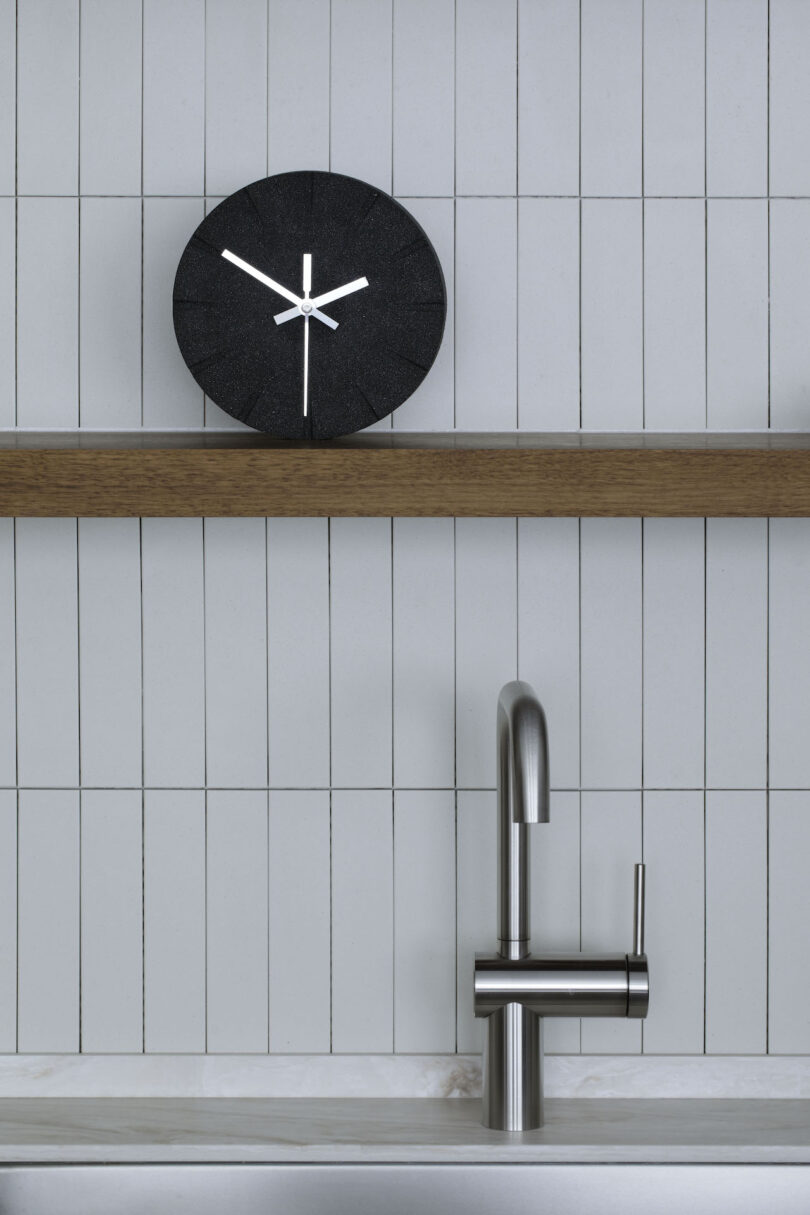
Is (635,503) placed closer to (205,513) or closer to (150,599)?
(205,513)

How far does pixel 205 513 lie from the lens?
1.02 m

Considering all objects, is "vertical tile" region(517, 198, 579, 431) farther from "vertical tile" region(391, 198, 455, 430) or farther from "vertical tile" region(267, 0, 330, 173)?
"vertical tile" region(267, 0, 330, 173)

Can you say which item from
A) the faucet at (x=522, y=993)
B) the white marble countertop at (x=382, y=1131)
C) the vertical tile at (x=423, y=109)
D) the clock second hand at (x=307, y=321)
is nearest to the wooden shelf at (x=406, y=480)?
the clock second hand at (x=307, y=321)

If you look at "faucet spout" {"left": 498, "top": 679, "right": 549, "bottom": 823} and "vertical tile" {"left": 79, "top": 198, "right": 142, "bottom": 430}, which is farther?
"vertical tile" {"left": 79, "top": 198, "right": 142, "bottom": 430}

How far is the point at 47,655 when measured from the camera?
3.86 ft

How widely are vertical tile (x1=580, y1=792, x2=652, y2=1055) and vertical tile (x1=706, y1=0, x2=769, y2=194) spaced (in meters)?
0.61

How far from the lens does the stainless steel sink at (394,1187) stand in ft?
3.48

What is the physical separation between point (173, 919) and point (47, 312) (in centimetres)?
61

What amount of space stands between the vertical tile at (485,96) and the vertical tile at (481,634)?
0.33 metres

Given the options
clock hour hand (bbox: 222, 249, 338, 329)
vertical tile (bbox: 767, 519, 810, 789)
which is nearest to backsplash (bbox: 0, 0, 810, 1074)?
vertical tile (bbox: 767, 519, 810, 789)

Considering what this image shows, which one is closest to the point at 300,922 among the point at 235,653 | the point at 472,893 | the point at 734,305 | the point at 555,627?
the point at 472,893

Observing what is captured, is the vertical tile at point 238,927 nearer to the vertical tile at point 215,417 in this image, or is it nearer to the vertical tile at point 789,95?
the vertical tile at point 215,417

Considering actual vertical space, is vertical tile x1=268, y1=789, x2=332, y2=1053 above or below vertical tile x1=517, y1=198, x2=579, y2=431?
below

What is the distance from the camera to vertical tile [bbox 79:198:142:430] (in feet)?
3.80
